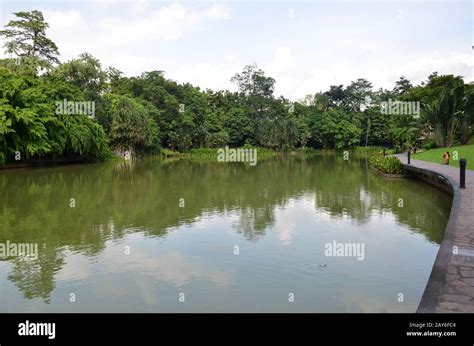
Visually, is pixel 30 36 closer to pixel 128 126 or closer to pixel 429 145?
pixel 128 126

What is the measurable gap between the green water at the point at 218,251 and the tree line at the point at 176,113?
14.7 m

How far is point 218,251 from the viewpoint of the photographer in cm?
749

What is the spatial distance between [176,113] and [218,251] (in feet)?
142

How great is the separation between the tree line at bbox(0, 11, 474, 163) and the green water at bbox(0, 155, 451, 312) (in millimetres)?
14693

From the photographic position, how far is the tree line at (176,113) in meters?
27.3

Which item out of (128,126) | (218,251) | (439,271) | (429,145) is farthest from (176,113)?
(439,271)

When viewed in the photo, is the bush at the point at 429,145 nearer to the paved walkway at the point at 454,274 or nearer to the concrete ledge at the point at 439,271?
the concrete ledge at the point at 439,271

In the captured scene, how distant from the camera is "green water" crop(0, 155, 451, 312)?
17.2 feet

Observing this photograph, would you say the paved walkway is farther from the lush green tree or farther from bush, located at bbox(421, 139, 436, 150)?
the lush green tree

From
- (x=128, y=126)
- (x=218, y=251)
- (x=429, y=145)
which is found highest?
(x=128, y=126)

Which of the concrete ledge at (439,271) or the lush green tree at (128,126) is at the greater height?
the lush green tree at (128,126)

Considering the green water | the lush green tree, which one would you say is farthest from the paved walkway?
the lush green tree

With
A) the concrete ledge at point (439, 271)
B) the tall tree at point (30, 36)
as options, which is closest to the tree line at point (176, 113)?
the tall tree at point (30, 36)

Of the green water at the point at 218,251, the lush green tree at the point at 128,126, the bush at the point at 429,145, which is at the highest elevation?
the lush green tree at the point at 128,126
